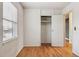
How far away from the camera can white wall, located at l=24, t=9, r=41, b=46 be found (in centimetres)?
838

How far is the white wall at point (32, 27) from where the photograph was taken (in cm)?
838

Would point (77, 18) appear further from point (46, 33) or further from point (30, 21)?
point (46, 33)

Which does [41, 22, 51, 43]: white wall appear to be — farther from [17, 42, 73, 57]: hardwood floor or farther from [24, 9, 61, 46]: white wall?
[17, 42, 73, 57]: hardwood floor

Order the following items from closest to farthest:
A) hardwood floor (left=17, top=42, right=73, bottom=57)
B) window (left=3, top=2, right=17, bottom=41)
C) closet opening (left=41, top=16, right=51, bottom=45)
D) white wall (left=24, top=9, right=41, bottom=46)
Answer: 1. window (left=3, top=2, right=17, bottom=41)
2. hardwood floor (left=17, top=42, right=73, bottom=57)
3. white wall (left=24, top=9, right=41, bottom=46)
4. closet opening (left=41, top=16, right=51, bottom=45)

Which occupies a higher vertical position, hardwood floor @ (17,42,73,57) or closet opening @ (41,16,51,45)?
closet opening @ (41,16,51,45)

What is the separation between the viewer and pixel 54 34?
331 inches

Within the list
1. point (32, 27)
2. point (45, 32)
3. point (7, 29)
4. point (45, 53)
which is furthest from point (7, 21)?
point (45, 32)

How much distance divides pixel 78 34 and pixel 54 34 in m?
3.25

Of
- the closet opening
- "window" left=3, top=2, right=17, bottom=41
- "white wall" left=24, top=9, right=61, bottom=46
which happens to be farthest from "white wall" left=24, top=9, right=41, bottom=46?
"window" left=3, top=2, right=17, bottom=41

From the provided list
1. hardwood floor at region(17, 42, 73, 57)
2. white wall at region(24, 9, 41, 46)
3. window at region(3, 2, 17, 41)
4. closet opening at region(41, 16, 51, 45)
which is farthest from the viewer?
closet opening at region(41, 16, 51, 45)

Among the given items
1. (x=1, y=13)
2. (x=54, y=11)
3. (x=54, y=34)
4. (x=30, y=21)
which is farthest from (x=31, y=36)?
(x=1, y=13)

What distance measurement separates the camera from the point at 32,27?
8.44 m

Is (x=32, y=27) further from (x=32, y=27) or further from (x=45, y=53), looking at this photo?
(x=45, y=53)

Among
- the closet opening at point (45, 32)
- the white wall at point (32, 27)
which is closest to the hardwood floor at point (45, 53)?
the white wall at point (32, 27)
